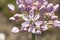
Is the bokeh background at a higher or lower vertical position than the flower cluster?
higher

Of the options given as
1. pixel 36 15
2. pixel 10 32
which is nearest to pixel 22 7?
pixel 36 15

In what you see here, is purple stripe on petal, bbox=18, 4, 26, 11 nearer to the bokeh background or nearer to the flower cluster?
the flower cluster

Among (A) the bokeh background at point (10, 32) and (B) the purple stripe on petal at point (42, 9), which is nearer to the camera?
(B) the purple stripe on petal at point (42, 9)

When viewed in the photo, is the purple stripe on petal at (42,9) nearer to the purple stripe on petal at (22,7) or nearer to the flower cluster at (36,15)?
the flower cluster at (36,15)

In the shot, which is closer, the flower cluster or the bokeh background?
the flower cluster

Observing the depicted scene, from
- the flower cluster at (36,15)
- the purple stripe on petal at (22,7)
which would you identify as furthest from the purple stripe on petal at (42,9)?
the purple stripe on petal at (22,7)

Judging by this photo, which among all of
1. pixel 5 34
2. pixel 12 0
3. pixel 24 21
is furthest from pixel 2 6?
pixel 24 21

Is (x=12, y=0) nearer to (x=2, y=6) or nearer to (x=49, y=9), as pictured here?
(x=2, y=6)

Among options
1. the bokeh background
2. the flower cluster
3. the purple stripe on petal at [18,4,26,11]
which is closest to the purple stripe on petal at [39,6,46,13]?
the flower cluster
